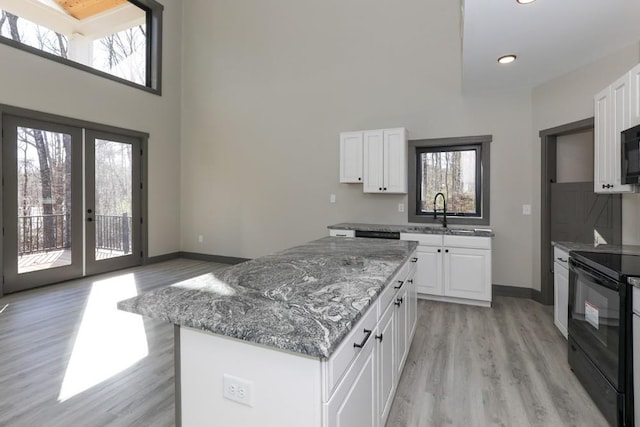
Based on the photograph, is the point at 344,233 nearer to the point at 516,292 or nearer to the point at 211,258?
the point at 516,292

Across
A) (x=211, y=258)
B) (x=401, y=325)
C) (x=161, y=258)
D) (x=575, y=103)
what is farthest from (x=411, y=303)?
(x=161, y=258)

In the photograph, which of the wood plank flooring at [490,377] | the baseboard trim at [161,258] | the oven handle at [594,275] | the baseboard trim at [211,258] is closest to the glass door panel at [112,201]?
the baseboard trim at [161,258]

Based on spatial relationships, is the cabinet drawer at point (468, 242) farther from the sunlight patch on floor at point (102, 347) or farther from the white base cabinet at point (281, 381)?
the sunlight patch on floor at point (102, 347)

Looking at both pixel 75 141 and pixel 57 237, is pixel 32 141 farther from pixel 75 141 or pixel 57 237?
pixel 57 237

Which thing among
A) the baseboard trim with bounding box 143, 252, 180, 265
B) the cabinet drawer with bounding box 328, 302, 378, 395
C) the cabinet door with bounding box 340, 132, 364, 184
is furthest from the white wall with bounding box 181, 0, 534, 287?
the cabinet drawer with bounding box 328, 302, 378, 395

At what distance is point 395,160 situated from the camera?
4438mm

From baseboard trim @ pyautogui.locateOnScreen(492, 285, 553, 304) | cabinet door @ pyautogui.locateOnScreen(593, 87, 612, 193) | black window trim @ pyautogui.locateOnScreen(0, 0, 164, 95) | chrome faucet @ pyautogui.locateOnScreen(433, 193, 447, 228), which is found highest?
black window trim @ pyautogui.locateOnScreen(0, 0, 164, 95)

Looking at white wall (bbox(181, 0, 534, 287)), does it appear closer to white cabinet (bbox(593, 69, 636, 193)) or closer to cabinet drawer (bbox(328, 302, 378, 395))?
white cabinet (bbox(593, 69, 636, 193))

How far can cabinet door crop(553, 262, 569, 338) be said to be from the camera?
2797 millimetres

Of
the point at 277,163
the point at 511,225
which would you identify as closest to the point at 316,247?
the point at 511,225

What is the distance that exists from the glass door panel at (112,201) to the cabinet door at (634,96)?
634 centimetres

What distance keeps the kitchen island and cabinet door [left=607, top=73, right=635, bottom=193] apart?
2193 mm

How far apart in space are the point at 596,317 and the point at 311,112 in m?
4.42

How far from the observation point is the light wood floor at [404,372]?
1.97 meters
